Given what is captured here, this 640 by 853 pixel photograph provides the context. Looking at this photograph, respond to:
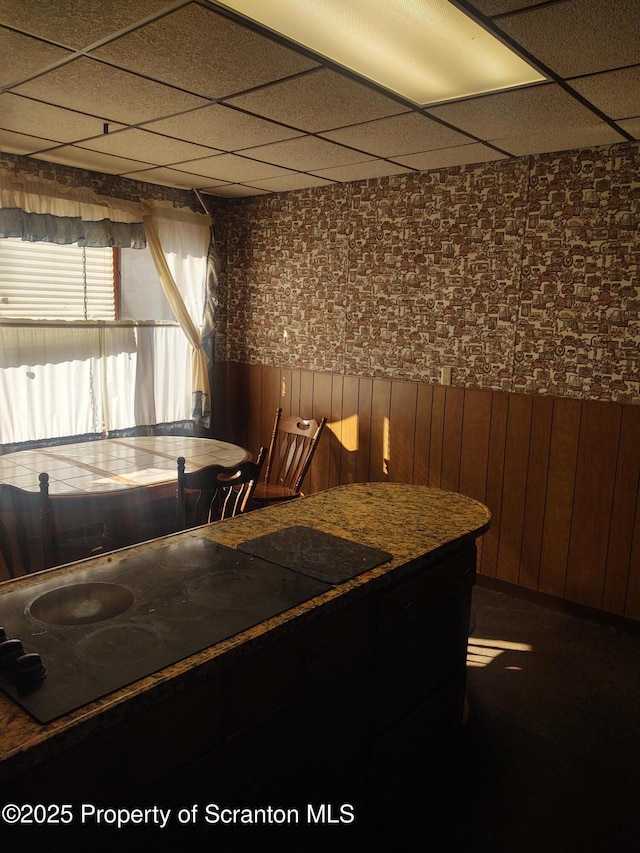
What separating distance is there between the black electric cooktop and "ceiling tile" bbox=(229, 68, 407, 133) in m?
1.74

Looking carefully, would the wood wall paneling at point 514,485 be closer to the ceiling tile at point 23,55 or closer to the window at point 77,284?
the window at point 77,284

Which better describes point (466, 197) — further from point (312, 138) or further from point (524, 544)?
point (524, 544)

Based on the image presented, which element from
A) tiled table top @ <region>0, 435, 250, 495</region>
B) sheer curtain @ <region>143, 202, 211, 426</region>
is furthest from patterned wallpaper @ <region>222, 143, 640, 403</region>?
tiled table top @ <region>0, 435, 250, 495</region>

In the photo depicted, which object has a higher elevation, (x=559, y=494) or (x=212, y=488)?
(x=212, y=488)

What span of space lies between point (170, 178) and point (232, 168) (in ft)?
1.98

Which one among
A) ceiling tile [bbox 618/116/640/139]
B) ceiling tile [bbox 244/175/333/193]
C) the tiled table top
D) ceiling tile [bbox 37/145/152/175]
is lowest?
the tiled table top

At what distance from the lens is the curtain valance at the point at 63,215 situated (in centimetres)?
379

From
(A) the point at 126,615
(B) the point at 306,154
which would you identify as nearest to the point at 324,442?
(B) the point at 306,154

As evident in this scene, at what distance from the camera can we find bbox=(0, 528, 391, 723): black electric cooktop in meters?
1.12

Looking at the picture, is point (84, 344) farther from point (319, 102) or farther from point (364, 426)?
Answer: point (319, 102)

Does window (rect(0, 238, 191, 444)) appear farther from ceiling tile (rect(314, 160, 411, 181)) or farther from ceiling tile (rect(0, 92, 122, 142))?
ceiling tile (rect(314, 160, 411, 181))

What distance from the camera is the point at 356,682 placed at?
5.54 feet

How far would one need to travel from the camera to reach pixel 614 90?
8.16 feet

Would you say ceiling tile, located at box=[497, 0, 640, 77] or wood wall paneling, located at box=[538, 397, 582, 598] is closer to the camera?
ceiling tile, located at box=[497, 0, 640, 77]
